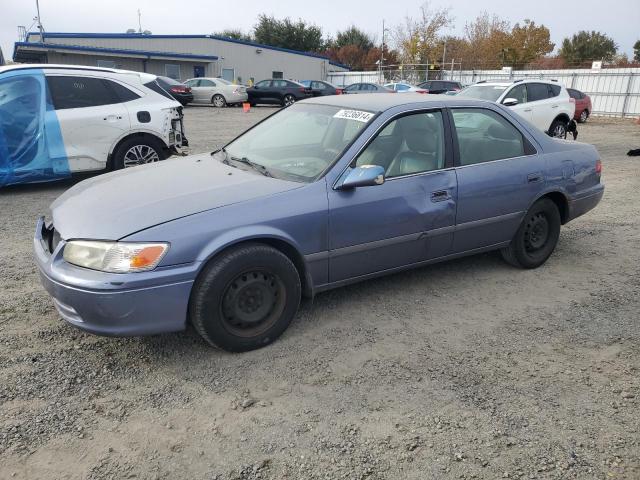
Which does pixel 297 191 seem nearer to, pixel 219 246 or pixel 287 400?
pixel 219 246

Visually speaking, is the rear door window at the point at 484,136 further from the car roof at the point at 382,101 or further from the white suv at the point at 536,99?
the white suv at the point at 536,99

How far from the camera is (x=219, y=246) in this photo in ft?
9.84

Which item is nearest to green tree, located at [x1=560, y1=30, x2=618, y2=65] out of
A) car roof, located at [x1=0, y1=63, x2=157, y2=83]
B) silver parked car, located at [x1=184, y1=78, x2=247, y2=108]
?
silver parked car, located at [x1=184, y1=78, x2=247, y2=108]

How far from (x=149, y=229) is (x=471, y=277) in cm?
285

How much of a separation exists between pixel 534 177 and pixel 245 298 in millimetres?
2749

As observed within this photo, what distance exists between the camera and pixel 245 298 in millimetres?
3191

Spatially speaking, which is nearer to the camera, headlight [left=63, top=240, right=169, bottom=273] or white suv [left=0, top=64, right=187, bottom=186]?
headlight [left=63, top=240, right=169, bottom=273]

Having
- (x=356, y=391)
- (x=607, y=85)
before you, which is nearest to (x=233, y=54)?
(x=607, y=85)

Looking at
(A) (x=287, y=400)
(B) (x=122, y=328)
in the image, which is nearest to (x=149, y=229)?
(B) (x=122, y=328)

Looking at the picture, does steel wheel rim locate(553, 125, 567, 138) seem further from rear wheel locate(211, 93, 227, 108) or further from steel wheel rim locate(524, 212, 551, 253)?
rear wheel locate(211, 93, 227, 108)

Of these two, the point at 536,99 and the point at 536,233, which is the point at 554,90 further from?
the point at 536,233

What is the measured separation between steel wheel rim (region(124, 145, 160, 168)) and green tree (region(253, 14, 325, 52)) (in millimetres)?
51882

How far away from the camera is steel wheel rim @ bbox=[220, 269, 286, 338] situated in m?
3.14

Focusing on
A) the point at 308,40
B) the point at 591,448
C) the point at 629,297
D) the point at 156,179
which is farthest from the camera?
the point at 308,40
